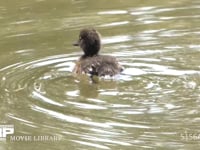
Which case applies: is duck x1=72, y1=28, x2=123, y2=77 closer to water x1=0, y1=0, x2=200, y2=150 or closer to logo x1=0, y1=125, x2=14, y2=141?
water x1=0, y1=0, x2=200, y2=150

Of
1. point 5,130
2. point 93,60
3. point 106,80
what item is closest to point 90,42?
point 93,60

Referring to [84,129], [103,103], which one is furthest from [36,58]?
[84,129]

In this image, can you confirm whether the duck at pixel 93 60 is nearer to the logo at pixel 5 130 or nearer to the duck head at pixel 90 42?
the duck head at pixel 90 42

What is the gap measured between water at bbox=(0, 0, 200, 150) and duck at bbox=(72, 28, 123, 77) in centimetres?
12

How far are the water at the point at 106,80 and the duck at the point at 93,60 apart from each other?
0.41ft

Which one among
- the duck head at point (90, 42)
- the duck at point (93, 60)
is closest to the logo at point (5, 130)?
the duck at point (93, 60)

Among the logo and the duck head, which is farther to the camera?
the duck head

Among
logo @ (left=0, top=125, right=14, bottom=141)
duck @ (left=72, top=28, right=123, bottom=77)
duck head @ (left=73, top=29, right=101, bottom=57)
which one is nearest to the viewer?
logo @ (left=0, top=125, right=14, bottom=141)

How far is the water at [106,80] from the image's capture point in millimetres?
6969

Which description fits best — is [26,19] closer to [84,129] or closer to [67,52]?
[67,52]

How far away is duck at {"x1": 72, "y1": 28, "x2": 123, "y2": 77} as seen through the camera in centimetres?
905

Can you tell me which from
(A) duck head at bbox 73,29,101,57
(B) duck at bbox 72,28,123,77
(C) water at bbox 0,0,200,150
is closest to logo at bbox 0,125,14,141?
(C) water at bbox 0,0,200,150

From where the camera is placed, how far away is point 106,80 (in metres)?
8.92

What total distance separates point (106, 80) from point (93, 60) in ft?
1.65
